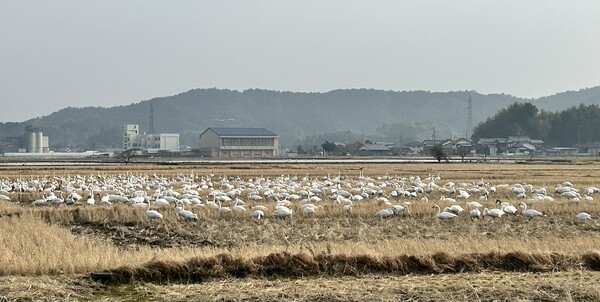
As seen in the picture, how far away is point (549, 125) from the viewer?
132m

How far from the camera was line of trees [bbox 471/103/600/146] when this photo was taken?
422ft

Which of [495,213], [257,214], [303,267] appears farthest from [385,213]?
[303,267]

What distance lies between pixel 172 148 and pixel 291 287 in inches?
5492

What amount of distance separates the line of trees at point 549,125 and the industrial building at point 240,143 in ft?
143

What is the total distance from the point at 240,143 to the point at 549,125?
193 feet

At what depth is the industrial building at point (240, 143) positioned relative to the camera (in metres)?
117

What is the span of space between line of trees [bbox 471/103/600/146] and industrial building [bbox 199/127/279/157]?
143 ft

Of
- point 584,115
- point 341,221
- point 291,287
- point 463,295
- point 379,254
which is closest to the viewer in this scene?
point 463,295

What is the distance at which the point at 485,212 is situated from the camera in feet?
61.1

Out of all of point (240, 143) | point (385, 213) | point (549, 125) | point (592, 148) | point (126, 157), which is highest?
point (549, 125)

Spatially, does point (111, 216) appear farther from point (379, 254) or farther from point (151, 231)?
point (379, 254)

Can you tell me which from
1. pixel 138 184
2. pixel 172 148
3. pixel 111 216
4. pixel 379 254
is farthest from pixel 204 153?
pixel 379 254

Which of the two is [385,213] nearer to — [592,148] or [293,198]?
[293,198]

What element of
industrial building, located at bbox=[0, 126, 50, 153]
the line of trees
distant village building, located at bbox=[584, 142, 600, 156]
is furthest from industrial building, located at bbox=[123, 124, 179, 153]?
distant village building, located at bbox=[584, 142, 600, 156]
